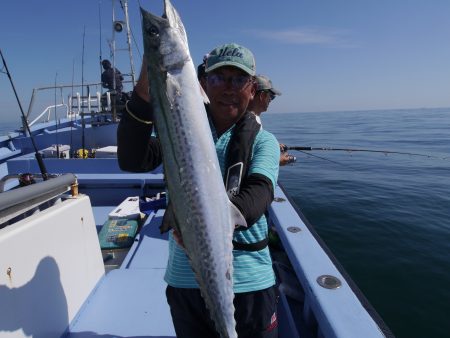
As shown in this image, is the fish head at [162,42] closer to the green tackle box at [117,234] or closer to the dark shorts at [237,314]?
the dark shorts at [237,314]

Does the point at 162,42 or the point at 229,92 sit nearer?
the point at 162,42

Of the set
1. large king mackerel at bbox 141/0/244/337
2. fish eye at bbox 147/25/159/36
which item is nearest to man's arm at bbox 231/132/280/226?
large king mackerel at bbox 141/0/244/337

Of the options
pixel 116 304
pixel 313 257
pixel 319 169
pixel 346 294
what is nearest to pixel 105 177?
pixel 116 304

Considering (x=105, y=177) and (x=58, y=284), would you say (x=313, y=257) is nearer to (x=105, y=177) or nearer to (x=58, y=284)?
(x=58, y=284)

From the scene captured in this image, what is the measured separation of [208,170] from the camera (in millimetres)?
1420


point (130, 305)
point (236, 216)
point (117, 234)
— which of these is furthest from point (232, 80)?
point (117, 234)

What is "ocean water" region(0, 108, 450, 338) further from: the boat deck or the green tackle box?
the green tackle box

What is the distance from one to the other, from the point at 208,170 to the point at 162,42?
0.57 metres

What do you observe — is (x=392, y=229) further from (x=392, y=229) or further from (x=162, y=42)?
(x=162, y=42)

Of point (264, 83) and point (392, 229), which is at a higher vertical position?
point (264, 83)

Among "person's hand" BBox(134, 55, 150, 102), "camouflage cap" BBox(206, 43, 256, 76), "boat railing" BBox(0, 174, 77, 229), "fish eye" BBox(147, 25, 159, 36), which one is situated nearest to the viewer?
"fish eye" BBox(147, 25, 159, 36)

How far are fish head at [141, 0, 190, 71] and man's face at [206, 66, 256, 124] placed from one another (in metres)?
0.38

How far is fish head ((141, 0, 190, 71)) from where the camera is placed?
1.39 metres

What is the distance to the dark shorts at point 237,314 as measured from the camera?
1.74 m
